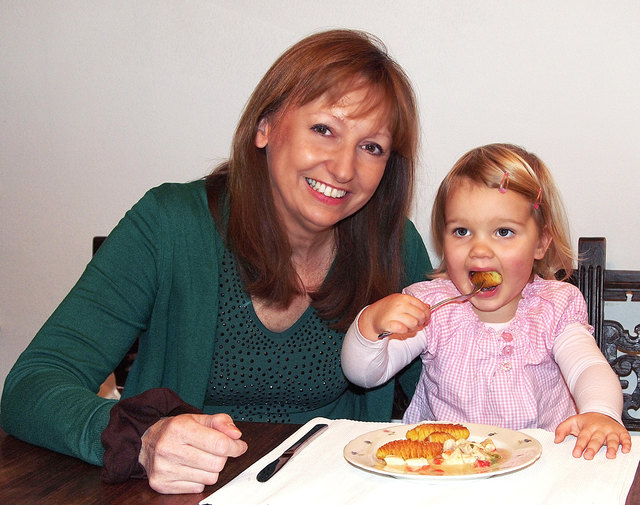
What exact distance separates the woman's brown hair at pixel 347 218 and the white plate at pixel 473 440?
0.56m

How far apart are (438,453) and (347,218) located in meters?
0.85

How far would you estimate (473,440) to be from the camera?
3.78 feet

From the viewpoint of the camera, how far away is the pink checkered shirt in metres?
1.57

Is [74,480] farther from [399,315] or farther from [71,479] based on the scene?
[399,315]

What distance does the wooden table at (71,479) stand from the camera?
991 mm

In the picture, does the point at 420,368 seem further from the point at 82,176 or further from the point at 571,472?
the point at 82,176

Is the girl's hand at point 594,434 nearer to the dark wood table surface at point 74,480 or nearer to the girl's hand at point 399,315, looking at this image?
the dark wood table surface at point 74,480

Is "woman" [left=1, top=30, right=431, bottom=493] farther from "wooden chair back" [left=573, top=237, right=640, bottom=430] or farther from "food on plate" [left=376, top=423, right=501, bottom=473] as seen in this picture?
"food on plate" [left=376, top=423, right=501, bottom=473]

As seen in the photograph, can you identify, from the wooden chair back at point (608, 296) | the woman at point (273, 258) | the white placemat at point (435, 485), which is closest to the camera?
the white placemat at point (435, 485)

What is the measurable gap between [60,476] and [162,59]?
5.15ft

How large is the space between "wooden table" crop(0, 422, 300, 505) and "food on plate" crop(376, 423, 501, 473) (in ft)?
0.66

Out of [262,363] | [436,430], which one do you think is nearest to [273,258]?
[262,363]

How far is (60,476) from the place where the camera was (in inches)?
42.4

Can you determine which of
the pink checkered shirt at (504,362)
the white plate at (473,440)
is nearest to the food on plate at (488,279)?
the pink checkered shirt at (504,362)
